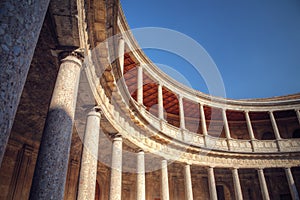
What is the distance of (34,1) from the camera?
2.20 m

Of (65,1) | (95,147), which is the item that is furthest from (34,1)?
(95,147)

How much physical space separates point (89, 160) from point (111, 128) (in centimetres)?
218

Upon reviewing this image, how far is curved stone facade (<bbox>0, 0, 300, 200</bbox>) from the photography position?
431cm

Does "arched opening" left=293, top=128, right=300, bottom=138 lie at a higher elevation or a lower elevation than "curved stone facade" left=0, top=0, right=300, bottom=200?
higher

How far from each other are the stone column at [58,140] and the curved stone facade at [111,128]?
0.05 feet

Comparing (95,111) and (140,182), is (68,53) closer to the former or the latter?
(95,111)

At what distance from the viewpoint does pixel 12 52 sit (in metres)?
1.96

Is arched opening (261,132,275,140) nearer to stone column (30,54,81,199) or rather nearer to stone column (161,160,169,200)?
stone column (161,160,169,200)

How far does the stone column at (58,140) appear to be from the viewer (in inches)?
136

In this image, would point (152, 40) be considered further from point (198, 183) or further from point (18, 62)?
point (198, 183)

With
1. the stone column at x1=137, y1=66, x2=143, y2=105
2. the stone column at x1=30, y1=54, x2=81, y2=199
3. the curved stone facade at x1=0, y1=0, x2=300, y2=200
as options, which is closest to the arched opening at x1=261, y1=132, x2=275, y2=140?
the curved stone facade at x1=0, y1=0, x2=300, y2=200

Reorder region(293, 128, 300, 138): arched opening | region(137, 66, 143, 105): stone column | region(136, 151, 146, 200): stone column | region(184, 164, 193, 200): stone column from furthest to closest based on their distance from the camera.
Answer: region(293, 128, 300, 138): arched opening
region(184, 164, 193, 200): stone column
region(137, 66, 143, 105): stone column
region(136, 151, 146, 200): stone column

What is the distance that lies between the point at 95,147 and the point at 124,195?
907cm

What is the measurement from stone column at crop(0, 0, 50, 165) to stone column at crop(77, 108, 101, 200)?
4.35 metres
